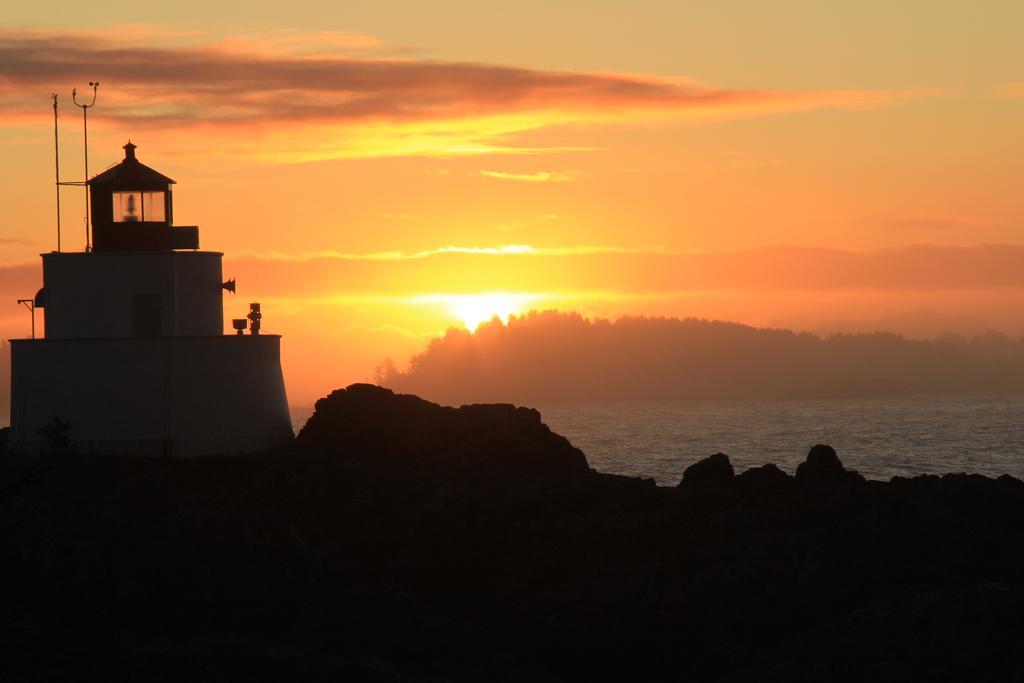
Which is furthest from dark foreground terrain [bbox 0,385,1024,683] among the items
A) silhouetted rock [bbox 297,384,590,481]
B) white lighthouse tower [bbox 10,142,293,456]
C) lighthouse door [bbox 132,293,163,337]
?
lighthouse door [bbox 132,293,163,337]

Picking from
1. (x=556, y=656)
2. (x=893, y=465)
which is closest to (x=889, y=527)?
(x=556, y=656)

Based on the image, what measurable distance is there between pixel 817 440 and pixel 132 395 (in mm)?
101472

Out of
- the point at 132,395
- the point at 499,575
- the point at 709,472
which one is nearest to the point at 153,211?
the point at 132,395

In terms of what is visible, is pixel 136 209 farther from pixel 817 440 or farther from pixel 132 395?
pixel 817 440

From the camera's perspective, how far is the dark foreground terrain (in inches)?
1069

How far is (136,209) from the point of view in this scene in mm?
38594

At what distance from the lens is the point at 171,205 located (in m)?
38.9

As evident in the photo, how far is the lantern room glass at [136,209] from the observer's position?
38594mm

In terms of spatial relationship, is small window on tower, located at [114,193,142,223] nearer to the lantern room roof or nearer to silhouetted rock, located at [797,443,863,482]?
the lantern room roof

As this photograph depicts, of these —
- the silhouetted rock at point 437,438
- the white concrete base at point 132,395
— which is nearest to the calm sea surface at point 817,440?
the silhouetted rock at point 437,438

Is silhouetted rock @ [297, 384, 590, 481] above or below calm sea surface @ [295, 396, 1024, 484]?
above

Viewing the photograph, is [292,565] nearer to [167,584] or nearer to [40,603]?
[167,584]

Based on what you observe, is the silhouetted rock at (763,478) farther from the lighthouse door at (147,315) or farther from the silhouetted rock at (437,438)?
the lighthouse door at (147,315)

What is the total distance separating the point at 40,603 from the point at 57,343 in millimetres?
9277
